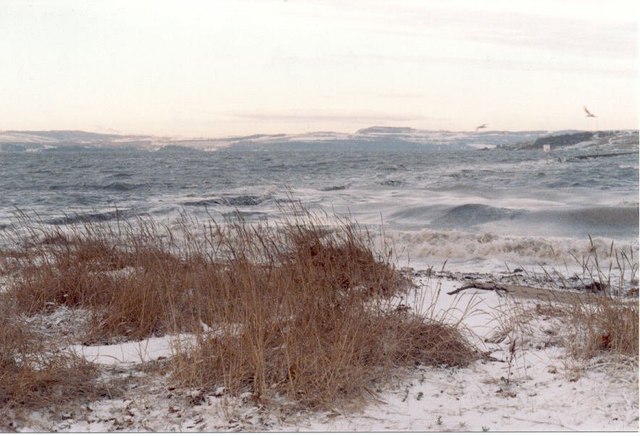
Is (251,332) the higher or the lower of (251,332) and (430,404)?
the higher

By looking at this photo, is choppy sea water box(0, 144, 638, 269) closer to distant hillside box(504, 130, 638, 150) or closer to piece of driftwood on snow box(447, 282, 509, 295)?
distant hillside box(504, 130, 638, 150)

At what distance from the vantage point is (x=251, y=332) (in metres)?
4.56

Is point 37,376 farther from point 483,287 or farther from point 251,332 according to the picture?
point 483,287

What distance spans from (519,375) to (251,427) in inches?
72.0

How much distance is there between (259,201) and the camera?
13.1 m

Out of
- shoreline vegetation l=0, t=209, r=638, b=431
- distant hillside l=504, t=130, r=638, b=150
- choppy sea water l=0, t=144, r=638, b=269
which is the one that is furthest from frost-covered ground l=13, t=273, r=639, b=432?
distant hillside l=504, t=130, r=638, b=150

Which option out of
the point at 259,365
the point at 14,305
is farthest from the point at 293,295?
the point at 14,305

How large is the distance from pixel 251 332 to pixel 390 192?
12.0 m

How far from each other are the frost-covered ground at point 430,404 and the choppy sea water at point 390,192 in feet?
17.5

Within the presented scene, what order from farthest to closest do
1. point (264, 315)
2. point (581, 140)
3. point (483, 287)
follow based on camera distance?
1. point (581, 140)
2. point (483, 287)
3. point (264, 315)

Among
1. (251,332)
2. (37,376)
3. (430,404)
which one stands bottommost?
(430,404)

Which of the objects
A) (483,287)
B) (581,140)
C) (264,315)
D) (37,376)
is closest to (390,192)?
(581,140)

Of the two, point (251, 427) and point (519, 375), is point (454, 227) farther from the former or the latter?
point (251, 427)

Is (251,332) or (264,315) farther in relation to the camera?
(264,315)
